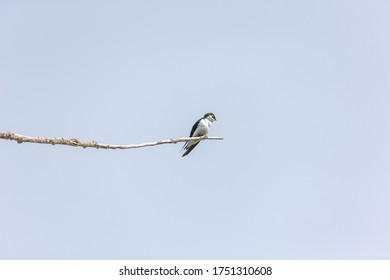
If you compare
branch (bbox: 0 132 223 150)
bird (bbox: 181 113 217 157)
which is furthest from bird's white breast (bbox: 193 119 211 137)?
branch (bbox: 0 132 223 150)

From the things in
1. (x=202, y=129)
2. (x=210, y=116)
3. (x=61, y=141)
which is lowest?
(x=61, y=141)

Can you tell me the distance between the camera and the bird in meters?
17.1

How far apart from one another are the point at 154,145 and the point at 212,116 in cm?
998

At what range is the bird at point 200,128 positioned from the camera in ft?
56.1

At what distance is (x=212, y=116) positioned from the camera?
1827cm

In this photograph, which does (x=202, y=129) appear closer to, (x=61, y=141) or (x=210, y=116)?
(x=210, y=116)

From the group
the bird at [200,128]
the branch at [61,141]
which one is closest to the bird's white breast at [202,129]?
the bird at [200,128]

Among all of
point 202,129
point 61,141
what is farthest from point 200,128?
point 61,141

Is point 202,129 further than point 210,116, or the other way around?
point 210,116

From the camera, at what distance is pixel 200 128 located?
58.6 feet

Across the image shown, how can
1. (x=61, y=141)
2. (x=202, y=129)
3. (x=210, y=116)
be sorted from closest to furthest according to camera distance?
(x=61, y=141) < (x=202, y=129) < (x=210, y=116)

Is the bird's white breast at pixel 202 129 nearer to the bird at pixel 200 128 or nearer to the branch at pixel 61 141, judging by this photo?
the bird at pixel 200 128

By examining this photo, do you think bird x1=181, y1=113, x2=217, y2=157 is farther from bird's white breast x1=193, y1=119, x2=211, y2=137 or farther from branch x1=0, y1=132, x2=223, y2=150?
branch x1=0, y1=132, x2=223, y2=150
